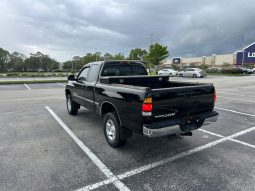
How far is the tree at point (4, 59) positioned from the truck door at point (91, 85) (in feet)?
281

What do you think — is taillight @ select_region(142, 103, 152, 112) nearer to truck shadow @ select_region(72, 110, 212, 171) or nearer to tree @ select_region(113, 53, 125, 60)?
truck shadow @ select_region(72, 110, 212, 171)

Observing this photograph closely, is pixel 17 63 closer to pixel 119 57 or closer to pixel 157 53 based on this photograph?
pixel 119 57

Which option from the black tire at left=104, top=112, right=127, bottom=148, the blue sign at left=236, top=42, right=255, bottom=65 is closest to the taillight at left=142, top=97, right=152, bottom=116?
the black tire at left=104, top=112, right=127, bottom=148

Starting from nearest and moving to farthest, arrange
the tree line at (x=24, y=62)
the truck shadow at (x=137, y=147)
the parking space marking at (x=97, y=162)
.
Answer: the parking space marking at (x=97, y=162), the truck shadow at (x=137, y=147), the tree line at (x=24, y=62)

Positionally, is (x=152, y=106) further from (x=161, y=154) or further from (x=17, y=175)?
(x=17, y=175)

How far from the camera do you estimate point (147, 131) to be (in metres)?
3.26

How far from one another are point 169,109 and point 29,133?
3.79 meters

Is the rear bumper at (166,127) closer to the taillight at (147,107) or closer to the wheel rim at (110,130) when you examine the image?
the taillight at (147,107)

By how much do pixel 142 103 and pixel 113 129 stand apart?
1.25 meters

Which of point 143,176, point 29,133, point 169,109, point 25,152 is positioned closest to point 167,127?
point 169,109

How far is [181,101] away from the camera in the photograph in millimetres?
3611

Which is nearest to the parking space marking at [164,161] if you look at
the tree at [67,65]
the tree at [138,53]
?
the tree at [138,53]

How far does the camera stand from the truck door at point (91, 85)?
506cm

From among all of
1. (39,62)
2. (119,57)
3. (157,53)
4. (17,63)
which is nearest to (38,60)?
(39,62)
